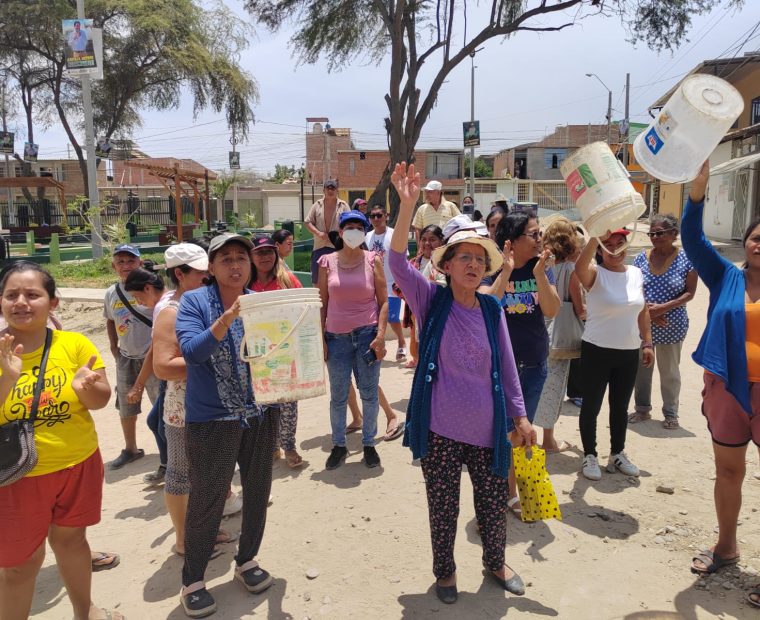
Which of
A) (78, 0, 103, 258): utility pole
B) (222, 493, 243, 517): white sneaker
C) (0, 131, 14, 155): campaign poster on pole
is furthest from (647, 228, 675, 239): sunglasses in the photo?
(0, 131, 14, 155): campaign poster on pole

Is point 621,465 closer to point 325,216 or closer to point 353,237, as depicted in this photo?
point 353,237

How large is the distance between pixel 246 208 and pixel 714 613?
4613 cm

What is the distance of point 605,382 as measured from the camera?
13.6 feet

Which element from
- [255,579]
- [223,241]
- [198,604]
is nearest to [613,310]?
[223,241]

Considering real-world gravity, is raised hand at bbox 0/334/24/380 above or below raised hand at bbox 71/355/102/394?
above

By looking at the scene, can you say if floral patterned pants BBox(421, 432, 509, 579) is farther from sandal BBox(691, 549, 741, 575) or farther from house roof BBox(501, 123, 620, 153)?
house roof BBox(501, 123, 620, 153)

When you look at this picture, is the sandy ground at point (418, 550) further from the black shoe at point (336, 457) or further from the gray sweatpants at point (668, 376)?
the gray sweatpants at point (668, 376)

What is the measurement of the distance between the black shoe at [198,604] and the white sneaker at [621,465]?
287 centimetres

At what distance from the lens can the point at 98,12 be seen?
79.2ft

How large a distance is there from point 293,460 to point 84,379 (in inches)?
92.0

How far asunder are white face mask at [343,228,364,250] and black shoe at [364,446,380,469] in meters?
1.51

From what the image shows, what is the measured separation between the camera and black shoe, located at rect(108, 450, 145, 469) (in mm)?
4832

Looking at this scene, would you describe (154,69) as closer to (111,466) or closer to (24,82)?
(24,82)

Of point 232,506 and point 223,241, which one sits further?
point 232,506
